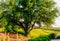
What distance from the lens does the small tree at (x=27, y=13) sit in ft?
110

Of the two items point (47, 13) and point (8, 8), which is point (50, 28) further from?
point (8, 8)

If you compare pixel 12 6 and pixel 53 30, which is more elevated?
pixel 12 6

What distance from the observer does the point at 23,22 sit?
34.2 meters

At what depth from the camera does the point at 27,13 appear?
111ft

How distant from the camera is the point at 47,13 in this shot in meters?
34.0

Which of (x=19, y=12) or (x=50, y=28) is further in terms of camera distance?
(x=50, y=28)

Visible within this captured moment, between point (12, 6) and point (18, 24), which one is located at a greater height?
point (12, 6)

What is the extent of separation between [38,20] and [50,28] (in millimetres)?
3935

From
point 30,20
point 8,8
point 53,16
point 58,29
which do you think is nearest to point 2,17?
point 8,8

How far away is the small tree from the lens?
1318 inches

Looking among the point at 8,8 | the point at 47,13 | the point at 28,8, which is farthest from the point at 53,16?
the point at 8,8

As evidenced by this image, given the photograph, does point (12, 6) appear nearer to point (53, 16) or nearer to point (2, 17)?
point (2, 17)

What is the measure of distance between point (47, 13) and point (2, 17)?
5.36m

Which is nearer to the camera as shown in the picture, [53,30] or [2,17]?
[2,17]
